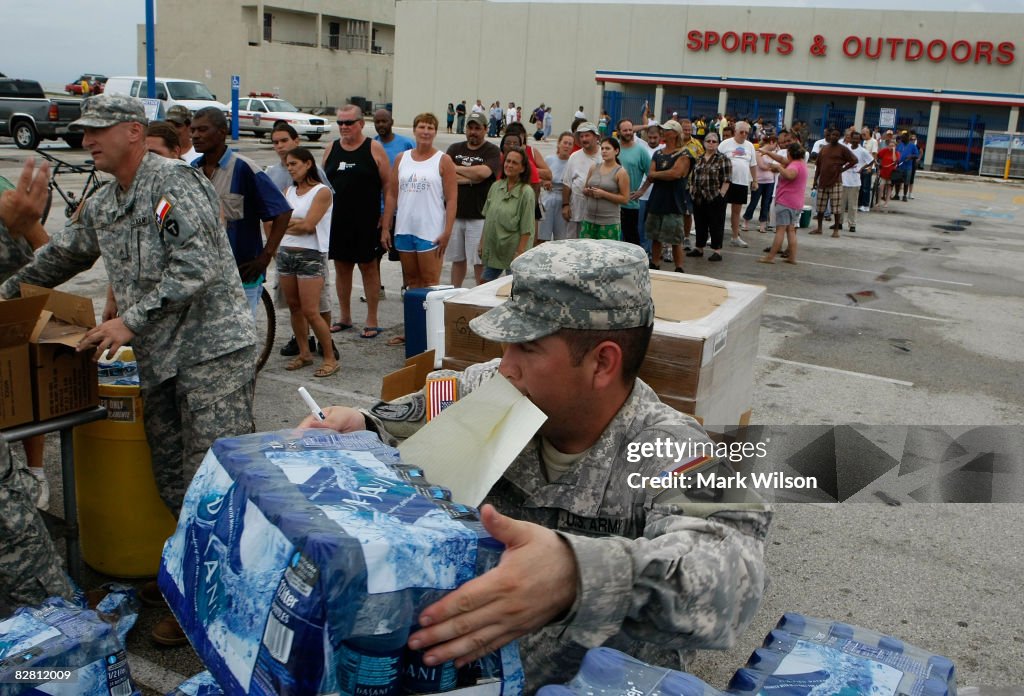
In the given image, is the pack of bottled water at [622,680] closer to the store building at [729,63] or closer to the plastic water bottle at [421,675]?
the plastic water bottle at [421,675]

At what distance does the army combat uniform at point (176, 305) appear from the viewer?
340 cm

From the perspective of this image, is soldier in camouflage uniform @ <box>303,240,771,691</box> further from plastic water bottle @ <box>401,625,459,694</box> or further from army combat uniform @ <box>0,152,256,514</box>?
army combat uniform @ <box>0,152,256,514</box>

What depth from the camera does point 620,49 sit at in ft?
151

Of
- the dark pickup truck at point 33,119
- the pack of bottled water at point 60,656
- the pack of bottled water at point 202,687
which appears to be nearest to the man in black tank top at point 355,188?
the pack of bottled water at point 60,656

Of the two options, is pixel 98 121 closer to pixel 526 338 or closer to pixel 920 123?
pixel 526 338

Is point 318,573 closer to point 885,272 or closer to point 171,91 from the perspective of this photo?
point 885,272

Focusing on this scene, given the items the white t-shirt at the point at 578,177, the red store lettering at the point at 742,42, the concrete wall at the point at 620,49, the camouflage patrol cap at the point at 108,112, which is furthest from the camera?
the red store lettering at the point at 742,42

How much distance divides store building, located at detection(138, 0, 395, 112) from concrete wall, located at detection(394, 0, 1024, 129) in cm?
1045

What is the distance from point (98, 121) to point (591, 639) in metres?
2.83

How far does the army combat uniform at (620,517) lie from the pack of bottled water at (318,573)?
7.7 inches

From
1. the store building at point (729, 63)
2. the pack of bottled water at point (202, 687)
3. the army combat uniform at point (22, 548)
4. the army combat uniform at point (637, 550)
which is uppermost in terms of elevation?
the store building at point (729, 63)

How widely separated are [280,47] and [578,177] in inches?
2053

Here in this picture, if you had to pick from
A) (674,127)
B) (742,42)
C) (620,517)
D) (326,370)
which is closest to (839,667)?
(620,517)

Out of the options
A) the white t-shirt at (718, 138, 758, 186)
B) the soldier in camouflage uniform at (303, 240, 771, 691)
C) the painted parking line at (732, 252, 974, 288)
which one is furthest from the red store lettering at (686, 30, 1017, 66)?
the soldier in camouflage uniform at (303, 240, 771, 691)
